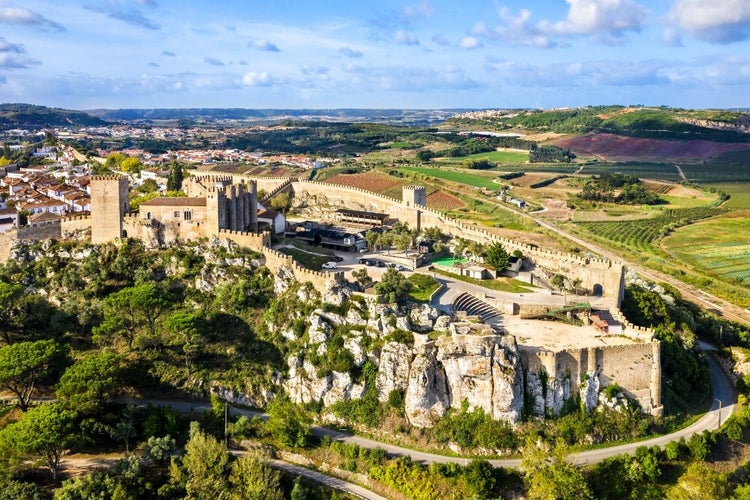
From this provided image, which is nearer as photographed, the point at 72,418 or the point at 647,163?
the point at 72,418

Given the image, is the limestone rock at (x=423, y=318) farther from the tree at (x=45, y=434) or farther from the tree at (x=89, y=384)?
the tree at (x=45, y=434)

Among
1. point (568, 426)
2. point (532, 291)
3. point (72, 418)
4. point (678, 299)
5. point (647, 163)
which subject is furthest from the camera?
point (647, 163)

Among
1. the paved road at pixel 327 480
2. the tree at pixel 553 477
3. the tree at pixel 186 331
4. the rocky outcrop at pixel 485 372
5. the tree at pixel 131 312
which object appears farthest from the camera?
the tree at pixel 131 312

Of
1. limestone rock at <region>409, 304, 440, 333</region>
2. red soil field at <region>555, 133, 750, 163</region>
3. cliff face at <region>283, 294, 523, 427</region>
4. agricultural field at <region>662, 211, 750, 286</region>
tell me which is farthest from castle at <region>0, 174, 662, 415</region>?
red soil field at <region>555, 133, 750, 163</region>

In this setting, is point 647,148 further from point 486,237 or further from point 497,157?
point 486,237

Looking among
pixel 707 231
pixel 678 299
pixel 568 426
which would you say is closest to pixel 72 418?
pixel 568 426

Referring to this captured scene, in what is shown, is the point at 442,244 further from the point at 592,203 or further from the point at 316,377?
the point at 592,203

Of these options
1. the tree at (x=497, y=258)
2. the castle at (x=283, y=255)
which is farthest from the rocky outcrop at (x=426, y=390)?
the tree at (x=497, y=258)
